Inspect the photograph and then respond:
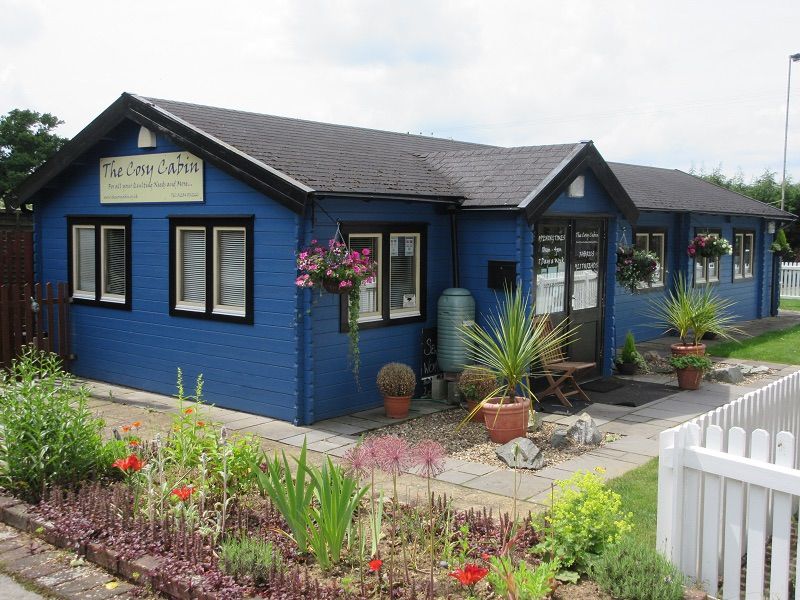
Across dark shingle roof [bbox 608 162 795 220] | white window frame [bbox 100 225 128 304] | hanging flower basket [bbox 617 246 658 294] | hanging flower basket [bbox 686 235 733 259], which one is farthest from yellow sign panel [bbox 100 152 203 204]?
hanging flower basket [bbox 686 235 733 259]

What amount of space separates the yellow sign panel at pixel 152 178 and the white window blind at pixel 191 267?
1.55 feet

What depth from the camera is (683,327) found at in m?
12.0

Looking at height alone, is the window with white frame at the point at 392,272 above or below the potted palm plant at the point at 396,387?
above

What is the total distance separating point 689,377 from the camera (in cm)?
1123

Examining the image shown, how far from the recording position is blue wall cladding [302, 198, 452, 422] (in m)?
9.08

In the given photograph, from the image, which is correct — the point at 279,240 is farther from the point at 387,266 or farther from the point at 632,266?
the point at 632,266

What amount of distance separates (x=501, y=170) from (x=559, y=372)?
2.86 metres

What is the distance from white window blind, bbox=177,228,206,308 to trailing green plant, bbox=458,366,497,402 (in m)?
3.49

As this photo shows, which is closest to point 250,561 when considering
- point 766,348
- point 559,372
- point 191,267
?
point 191,267

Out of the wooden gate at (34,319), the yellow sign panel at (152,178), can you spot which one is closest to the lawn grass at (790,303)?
the yellow sign panel at (152,178)

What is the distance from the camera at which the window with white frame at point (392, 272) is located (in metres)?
9.81

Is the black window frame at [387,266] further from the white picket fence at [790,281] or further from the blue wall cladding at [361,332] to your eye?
the white picket fence at [790,281]

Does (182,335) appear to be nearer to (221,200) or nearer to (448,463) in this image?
(221,200)

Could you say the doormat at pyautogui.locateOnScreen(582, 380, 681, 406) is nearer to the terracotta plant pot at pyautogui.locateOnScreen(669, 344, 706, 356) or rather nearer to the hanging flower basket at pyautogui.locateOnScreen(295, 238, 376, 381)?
the terracotta plant pot at pyautogui.locateOnScreen(669, 344, 706, 356)
